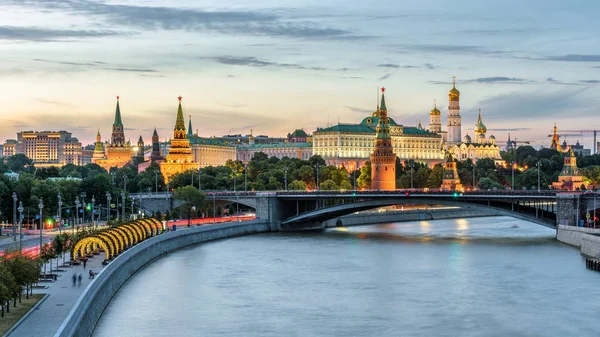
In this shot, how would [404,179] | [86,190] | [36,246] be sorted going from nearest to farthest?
[36,246] → [86,190] → [404,179]

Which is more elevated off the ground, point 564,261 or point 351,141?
point 351,141

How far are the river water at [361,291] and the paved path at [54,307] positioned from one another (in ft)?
5.11

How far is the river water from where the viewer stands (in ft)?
118

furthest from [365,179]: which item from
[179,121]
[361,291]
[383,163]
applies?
[361,291]

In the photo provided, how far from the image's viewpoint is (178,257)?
57.5 metres

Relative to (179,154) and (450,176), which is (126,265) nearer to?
(450,176)

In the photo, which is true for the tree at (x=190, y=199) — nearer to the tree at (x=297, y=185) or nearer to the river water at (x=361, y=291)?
the river water at (x=361, y=291)

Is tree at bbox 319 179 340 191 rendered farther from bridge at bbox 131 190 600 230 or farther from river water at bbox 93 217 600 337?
river water at bbox 93 217 600 337

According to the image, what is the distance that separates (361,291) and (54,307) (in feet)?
53.2

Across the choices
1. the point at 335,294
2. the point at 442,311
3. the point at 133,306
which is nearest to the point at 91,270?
the point at 133,306

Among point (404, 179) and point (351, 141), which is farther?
point (351, 141)

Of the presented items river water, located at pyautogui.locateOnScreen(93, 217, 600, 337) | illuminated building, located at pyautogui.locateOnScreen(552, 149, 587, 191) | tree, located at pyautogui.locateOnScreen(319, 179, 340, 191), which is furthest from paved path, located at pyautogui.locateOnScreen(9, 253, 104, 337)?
illuminated building, located at pyautogui.locateOnScreen(552, 149, 587, 191)

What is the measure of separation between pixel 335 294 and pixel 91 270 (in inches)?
391

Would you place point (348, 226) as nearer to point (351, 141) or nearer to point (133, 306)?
point (133, 306)
